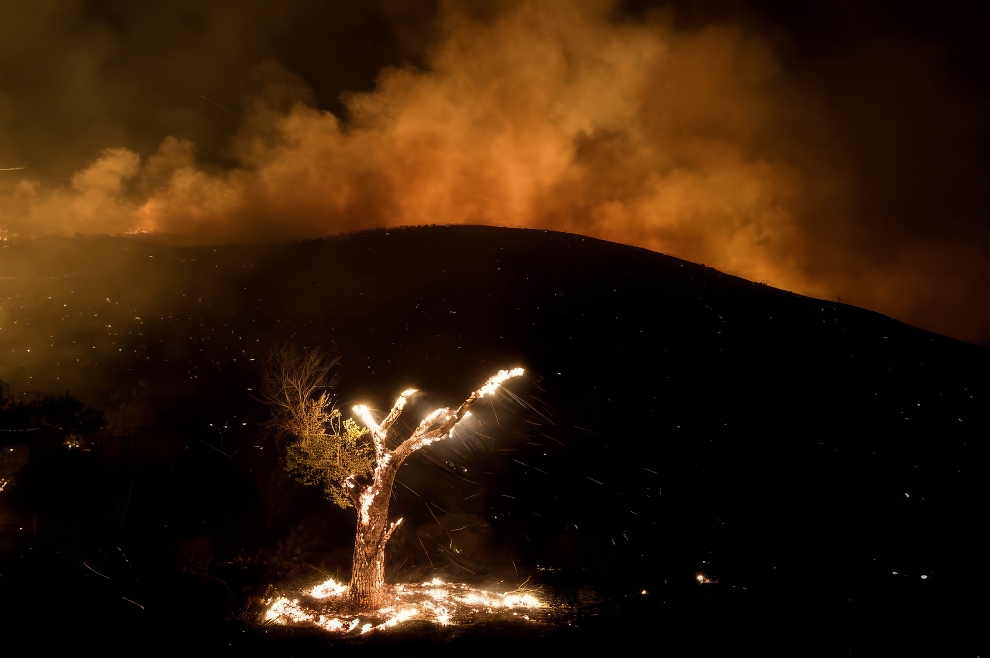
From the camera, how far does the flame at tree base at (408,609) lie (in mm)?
10133

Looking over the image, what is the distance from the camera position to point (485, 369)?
731 inches

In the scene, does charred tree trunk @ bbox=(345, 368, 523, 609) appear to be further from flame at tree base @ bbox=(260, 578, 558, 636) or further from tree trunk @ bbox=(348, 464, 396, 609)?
flame at tree base @ bbox=(260, 578, 558, 636)

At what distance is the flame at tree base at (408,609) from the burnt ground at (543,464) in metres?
0.64

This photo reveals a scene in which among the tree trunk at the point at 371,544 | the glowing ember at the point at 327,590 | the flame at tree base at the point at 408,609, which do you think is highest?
the tree trunk at the point at 371,544

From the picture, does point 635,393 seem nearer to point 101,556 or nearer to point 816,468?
point 816,468

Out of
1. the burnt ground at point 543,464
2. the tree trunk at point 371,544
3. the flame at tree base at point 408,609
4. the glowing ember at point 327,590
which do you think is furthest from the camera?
the glowing ember at point 327,590

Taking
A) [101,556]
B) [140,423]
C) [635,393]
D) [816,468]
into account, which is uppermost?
[635,393]

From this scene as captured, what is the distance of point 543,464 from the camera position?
52.5ft

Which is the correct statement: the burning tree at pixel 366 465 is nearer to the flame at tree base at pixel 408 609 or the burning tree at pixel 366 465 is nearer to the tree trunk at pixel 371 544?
the tree trunk at pixel 371 544

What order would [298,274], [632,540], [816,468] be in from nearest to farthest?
[632,540]
[816,468]
[298,274]

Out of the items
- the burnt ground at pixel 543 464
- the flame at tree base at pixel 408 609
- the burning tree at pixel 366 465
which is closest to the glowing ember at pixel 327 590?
the flame at tree base at pixel 408 609

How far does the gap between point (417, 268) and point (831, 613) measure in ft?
60.4

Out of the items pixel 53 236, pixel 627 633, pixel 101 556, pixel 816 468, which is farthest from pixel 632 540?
pixel 53 236

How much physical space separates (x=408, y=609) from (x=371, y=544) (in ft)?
5.10
